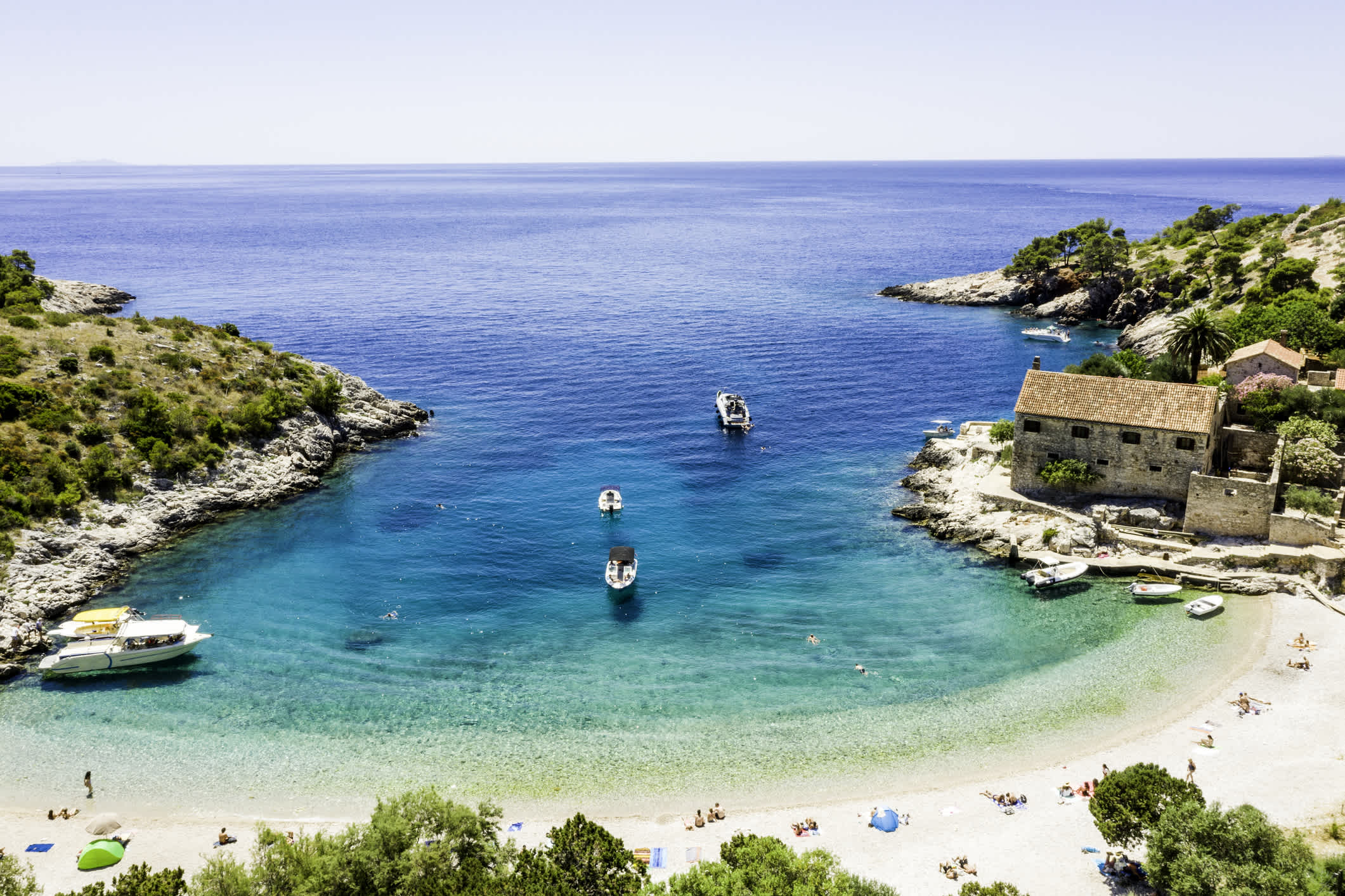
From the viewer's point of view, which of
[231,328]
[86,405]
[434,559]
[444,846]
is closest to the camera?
[444,846]

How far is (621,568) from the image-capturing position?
5569cm

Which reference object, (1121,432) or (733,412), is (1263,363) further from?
(733,412)

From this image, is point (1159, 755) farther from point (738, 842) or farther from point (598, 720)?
point (598, 720)

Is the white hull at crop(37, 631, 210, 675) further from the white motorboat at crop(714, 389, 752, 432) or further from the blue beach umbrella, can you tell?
the white motorboat at crop(714, 389, 752, 432)

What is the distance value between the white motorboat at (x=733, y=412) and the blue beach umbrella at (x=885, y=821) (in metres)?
50.8

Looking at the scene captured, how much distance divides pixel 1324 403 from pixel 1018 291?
3510 inches

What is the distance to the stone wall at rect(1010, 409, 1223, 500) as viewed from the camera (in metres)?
55.7

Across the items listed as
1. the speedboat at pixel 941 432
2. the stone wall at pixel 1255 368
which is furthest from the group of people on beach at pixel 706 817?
the stone wall at pixel 1255 368

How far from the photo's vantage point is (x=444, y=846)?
28.3 m

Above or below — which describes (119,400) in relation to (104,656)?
above

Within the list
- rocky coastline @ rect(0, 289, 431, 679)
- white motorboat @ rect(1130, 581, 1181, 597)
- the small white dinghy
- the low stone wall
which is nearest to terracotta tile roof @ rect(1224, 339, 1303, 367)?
the low stone wall

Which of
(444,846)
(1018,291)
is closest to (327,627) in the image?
(444,846)

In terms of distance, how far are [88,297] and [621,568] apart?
389ft

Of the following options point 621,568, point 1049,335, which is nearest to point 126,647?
point 621,568
